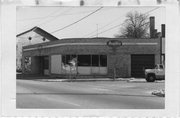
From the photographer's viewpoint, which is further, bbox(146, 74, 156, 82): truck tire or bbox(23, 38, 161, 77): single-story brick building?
bbox(23, 38, 161, 77): single-story brick building

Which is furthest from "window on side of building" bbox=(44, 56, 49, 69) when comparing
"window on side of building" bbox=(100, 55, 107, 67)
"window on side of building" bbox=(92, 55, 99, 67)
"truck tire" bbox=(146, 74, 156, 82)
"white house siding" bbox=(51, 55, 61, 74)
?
"truck tire" bbox=(146, 74, 156, 82)

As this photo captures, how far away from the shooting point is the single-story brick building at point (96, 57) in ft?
20.6

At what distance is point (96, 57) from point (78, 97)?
270 centimetres

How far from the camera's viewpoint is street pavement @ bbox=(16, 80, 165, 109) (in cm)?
529

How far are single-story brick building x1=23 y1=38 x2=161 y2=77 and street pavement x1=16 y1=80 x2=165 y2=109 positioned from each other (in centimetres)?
38

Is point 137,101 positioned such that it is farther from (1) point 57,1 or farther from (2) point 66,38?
(1) point 57,1

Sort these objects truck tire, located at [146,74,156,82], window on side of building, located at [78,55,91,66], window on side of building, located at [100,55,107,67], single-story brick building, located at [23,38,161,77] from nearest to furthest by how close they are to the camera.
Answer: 1. truck tire, located at [146,74,156,82]
2. single-story brick building, located at [23,38,161,77]
3. window on side of building, located at [78,55,91,66]
4. window on side of building, located at [100,55,107,67]

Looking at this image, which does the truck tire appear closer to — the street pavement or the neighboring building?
the street pavement

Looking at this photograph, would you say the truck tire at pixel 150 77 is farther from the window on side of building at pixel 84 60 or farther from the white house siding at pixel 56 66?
the white house siding at pixel 56 66


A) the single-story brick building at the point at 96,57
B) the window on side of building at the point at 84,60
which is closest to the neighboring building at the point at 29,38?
the single-story brick building at the point at 96,57

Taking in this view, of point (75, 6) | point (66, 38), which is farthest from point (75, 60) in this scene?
point (75, 6)

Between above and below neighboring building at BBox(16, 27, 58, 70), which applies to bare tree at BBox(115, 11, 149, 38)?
above

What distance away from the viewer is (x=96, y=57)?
820 centimetres

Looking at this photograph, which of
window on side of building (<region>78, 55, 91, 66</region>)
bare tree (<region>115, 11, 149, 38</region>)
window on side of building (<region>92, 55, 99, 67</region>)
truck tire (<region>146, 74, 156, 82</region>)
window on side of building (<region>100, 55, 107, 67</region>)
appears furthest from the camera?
window on side of building (<region>92, 55, 99, 67</region>)
